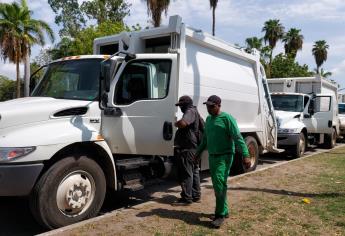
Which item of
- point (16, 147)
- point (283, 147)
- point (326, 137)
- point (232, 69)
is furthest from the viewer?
point (326, 137)

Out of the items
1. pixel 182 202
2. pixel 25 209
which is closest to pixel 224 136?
pixel 182 202

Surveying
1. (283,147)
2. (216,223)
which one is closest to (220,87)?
(216,223)

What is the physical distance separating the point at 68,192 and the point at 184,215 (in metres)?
1.69

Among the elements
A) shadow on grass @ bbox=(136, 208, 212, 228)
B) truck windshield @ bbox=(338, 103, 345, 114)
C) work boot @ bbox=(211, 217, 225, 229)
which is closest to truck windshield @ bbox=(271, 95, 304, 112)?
shadow on grass @ bbox=(136, 208, 212, 228)

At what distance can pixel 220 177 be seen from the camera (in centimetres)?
555

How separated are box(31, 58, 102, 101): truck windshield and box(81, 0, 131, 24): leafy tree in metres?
30.5

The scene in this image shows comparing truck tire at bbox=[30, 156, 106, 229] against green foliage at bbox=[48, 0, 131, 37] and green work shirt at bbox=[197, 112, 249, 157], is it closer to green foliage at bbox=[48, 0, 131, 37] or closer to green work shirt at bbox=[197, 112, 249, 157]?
green work shirt at bbox=[197, 112, 249, 157]

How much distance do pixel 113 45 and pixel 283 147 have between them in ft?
24.3

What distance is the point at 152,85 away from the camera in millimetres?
6961

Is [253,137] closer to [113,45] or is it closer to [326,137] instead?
[113,45]

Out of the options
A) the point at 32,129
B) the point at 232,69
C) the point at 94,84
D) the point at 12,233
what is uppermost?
the point at 232,69

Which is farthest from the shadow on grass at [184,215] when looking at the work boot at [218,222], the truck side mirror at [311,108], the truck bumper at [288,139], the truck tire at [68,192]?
the truck side mirror at [311,108]

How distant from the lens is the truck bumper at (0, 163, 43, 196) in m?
4.96

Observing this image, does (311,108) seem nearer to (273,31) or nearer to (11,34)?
(11,34)
